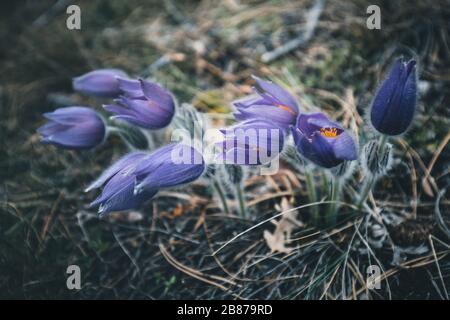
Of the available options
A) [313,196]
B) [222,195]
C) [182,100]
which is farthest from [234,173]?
[182,100]

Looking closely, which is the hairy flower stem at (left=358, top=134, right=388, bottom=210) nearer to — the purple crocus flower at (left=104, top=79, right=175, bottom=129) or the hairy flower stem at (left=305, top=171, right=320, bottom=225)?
the hairy flower stem at (left=305, top=171, right=320, bottom=225)

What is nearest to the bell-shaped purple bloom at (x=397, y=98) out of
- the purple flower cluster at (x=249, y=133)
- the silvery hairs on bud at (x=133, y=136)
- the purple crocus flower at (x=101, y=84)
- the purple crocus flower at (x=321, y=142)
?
the purple flower cluster at (x=249, y=133)

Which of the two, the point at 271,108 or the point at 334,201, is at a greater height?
the point at 271,108

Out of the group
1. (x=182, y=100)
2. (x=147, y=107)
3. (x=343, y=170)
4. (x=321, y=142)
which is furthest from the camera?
(x=182, y=100)

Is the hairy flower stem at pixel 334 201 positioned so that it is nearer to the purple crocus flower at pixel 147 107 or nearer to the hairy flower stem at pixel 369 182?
the hairy flower stem at pixel 369 182

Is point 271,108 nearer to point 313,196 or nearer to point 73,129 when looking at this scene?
point 313,196

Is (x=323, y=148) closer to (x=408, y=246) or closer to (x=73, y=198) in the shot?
(x=408, y=246)
